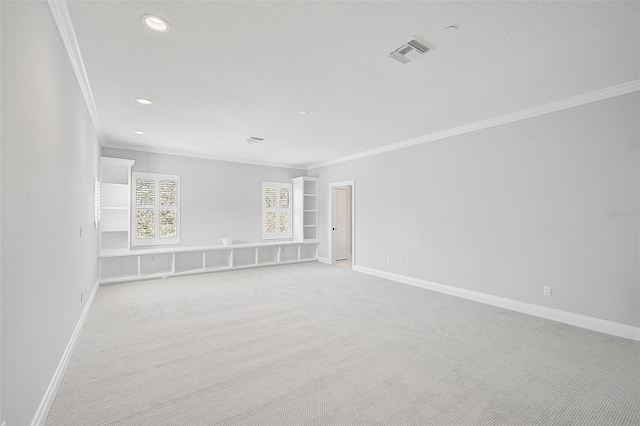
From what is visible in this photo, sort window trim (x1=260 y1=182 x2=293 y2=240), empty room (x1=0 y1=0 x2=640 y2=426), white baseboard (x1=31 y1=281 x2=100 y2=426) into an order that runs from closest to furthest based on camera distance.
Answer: white baseboard (x1=31 y1=281 x2=100 y2=426) → empty room (x1=0 y1=0 x2=640 y2=426) → window trim (x1=260 y1=182 x2=293 y2=240)

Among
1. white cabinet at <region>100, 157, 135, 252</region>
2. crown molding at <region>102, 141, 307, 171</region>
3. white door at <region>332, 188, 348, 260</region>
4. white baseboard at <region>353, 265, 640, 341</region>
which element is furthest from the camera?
white door at <region>332, 188, 348, 260</region>

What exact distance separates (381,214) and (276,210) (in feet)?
9.40

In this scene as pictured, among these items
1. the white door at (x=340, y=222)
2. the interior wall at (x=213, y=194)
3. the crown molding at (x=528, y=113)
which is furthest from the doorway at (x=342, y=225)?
the crown molding at (x=528, y=113)

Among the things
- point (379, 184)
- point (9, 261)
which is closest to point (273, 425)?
point (9, 261)

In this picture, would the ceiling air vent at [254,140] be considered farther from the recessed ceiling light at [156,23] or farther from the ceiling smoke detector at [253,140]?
the recessed ceiling light at [156,23]

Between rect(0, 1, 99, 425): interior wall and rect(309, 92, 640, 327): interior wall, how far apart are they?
4609mm

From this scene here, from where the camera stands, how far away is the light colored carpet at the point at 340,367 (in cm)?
186

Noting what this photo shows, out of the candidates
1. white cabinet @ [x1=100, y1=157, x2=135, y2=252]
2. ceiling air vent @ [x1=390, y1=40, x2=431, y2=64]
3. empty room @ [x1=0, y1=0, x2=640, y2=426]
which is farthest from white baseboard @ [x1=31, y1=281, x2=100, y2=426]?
ceiling air vent @ [x1=390, y1=40, x2=431, y2=64]

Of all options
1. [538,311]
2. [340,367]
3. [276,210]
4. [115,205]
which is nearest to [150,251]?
[115,205]

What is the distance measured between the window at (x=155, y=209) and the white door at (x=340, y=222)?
3.81m

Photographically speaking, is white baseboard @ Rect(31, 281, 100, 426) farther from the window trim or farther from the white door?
the white door

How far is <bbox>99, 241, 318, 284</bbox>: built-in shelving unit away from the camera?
535 cm

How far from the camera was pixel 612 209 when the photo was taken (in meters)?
3.12

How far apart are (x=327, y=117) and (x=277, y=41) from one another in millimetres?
1776
